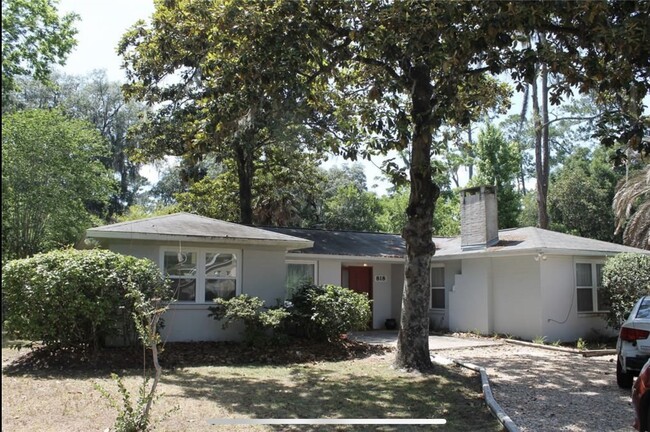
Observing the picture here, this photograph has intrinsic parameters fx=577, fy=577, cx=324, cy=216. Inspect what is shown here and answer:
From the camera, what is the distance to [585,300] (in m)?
17.0

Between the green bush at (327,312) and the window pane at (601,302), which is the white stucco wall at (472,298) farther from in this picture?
the green bush at (327,312)

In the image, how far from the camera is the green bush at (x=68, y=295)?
11.0m

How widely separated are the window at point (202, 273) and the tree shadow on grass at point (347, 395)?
3.55 m

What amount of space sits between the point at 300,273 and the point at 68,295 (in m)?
8.98

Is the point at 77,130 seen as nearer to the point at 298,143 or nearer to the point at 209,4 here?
the point at 298,143

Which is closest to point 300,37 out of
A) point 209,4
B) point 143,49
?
point 209,4

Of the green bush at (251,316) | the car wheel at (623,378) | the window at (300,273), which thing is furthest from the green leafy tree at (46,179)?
the car wheel at (623,378)

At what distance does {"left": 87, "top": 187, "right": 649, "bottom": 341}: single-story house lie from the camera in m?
14.2

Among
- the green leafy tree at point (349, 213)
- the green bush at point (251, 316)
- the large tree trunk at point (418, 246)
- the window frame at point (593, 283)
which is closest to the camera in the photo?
the large tree trunk at point (418, 246)

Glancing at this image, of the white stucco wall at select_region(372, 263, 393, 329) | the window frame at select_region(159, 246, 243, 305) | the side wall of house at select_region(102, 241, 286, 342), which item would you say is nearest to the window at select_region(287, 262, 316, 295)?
the white stucco wall at select_region(372, 263, 393, 329)

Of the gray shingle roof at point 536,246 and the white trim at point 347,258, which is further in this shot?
the white trim at point 347,258

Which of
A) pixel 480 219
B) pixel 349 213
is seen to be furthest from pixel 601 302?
pixel 349 213

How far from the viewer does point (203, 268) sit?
1452 centimetres

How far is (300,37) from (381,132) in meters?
3.00
